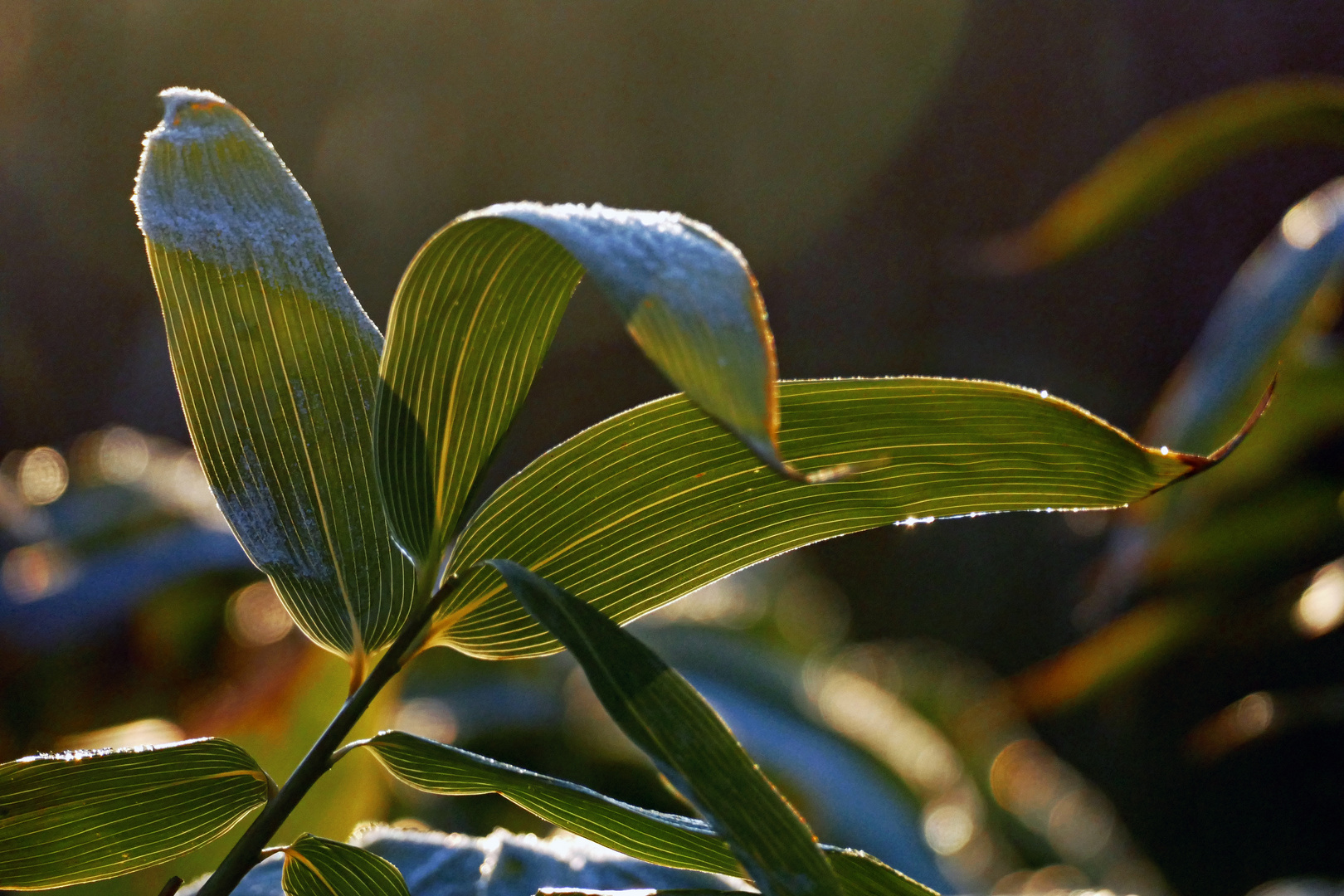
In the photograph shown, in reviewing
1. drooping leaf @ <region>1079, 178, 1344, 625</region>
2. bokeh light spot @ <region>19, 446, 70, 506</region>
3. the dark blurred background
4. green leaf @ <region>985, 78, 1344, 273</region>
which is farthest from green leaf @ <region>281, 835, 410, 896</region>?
A: the dark blurred background

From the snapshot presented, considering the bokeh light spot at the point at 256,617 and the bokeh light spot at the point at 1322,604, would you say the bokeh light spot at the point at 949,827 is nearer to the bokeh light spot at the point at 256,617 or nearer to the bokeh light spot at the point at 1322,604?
the bokeh light spot at the point at 1322,604

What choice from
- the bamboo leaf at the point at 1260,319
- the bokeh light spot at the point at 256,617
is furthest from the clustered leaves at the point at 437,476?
the bokeh light spot at the point at 256,617

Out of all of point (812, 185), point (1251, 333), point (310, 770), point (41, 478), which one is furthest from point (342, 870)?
point (812, 185)

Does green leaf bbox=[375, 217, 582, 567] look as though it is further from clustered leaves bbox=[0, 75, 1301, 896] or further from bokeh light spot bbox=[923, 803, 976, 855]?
bokeh light spot bbox=[923, 803, 976, 855]

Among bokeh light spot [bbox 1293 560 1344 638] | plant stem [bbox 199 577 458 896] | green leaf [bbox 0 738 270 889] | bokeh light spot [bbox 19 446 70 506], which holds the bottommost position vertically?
bokeh light spot [bbox 19 446 70 506]

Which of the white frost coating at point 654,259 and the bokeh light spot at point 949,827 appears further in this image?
the bokeh light spot at point 949,827

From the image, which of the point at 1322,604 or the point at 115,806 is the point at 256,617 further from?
the point at 1322,604

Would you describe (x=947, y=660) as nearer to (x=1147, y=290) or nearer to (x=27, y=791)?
(x=1147, y=290)
